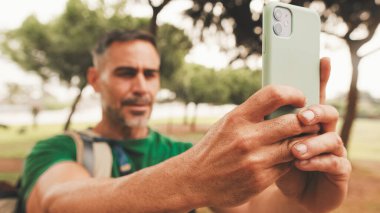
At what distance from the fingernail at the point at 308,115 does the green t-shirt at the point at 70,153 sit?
1.35 meters

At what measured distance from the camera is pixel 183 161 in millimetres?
1062

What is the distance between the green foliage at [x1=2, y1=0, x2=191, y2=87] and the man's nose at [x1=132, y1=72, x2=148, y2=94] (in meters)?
9.92

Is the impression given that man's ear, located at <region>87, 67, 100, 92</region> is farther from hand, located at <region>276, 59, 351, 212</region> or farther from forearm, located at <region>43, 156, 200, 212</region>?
hand, located at <region>276, 59, 351, 212</region>

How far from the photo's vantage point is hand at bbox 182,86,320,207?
955mm

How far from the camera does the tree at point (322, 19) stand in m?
8.60

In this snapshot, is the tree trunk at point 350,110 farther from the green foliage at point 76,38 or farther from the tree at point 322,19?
the green foliage at point 76,38

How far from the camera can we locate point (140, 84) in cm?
258

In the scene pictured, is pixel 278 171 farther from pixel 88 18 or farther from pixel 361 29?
pixel 88 18

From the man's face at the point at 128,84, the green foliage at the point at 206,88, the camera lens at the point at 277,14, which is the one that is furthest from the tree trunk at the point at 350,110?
the green foliage at the point at 206,88

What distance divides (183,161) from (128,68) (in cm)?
166

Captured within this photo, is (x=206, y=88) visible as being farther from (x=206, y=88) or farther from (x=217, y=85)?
(x=217, y=85)

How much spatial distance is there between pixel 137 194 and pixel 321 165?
0.60 m

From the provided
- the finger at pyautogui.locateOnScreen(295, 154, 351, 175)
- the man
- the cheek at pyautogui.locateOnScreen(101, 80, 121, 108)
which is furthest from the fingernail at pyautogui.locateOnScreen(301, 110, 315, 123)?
the cheek at pyautogui.locateOnScreen(101, 80, 121, 108)

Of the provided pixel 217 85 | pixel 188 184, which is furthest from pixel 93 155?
pixel 217 85
